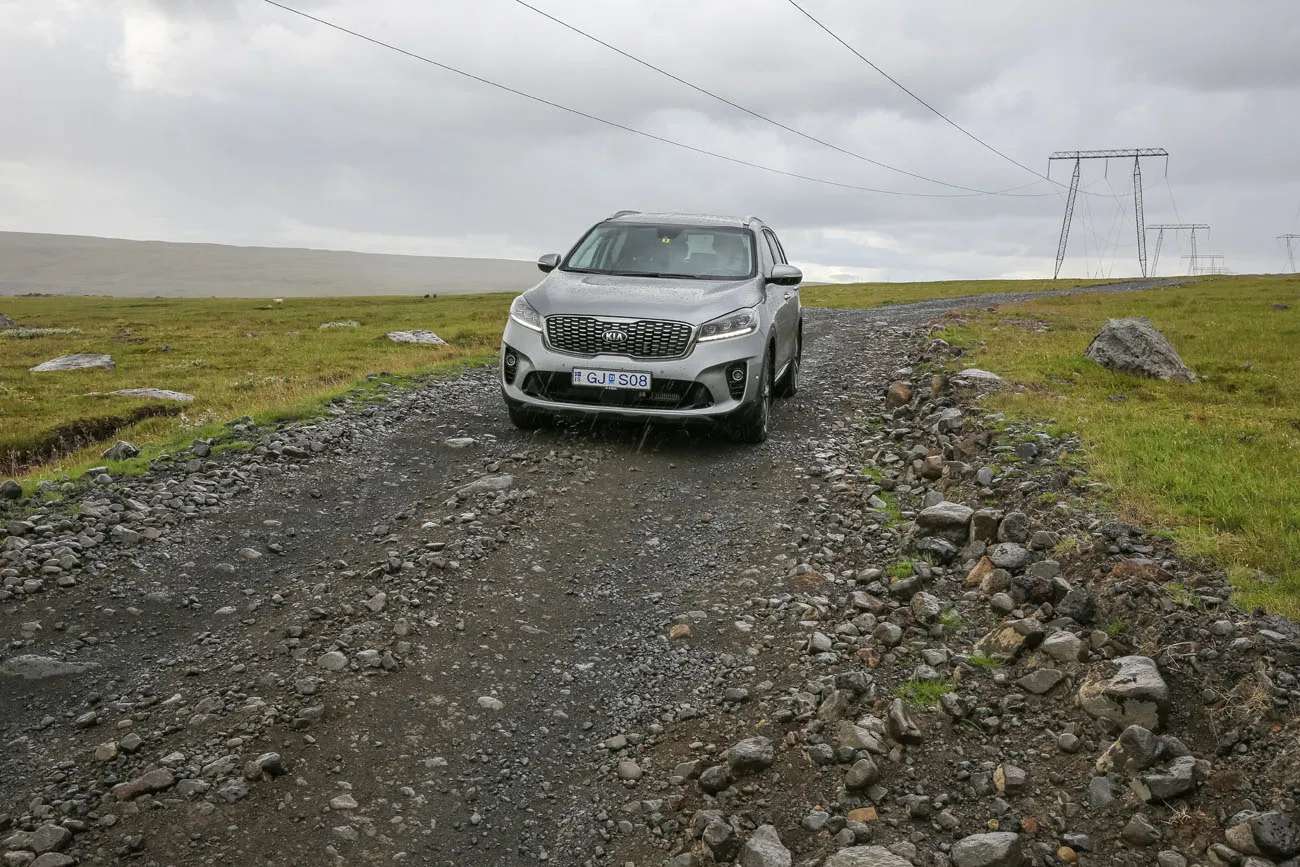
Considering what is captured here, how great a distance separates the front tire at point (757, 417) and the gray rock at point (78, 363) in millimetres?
20968

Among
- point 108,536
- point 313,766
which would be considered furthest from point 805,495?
point 108,536

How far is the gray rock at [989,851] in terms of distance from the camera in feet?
11.8

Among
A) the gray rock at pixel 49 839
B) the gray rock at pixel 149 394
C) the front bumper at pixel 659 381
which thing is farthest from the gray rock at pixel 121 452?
the gray rock at pixel 149 394

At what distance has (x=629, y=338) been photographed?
938 centimetres

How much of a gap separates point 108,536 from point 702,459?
211 inches

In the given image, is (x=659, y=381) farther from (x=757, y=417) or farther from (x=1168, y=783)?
(x=1168, y=783)

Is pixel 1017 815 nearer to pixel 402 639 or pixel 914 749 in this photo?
pixel 914 749

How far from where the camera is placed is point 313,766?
431cm

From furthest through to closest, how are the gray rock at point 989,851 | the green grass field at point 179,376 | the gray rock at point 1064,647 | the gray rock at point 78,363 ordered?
the gray rock at point 78,363 → the green grass field at point 179,376 → the gray rock at point 1064,647 → the gray rock at point 989,851

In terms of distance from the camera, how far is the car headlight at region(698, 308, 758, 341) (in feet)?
30.8

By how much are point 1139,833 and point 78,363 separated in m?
27.4

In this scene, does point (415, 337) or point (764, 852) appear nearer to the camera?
point (764, 852)

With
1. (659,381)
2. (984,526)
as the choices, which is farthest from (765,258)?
(984,526)

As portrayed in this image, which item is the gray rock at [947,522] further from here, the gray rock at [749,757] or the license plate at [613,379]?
the license plate at [613,379]
